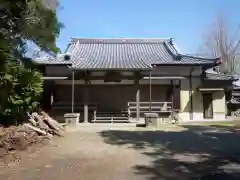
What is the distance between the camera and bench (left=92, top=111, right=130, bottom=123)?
17516 millimetres

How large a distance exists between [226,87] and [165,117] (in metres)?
5.98

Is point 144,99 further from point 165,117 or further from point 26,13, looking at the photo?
point 26,13

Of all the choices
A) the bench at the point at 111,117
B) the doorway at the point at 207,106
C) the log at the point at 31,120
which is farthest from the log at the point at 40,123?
the doorway at the point at 207,106

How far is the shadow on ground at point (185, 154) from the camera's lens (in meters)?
6.14

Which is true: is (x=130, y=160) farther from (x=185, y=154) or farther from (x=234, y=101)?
(x=234, y=101)

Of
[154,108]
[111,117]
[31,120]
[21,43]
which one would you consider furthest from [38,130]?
[154,108]

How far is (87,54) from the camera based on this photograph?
23.6 metres

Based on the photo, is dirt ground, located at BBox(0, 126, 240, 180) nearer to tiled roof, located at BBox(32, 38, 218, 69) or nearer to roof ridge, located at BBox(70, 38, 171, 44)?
tiled roof, located at BBox(32, 38, 218, 69)

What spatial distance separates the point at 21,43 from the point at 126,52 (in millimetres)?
16697

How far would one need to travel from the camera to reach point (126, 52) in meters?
24.1

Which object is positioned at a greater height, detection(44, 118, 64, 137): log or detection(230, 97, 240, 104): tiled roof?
detection(230, 97, 240, 104): tiled roof

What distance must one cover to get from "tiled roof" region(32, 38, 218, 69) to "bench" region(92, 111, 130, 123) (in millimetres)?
3080

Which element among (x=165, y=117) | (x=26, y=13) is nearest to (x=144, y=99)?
(x=165, y=117)

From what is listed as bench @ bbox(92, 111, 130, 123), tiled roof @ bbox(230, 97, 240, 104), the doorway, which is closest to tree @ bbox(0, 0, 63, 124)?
bench @ bbox(92, 111, 130, 123)
